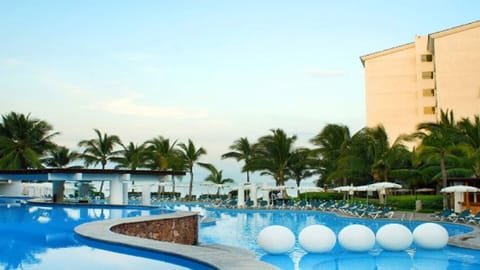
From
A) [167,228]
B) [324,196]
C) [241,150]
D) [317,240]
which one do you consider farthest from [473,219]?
[241,150]

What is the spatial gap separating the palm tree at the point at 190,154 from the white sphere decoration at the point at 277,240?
3504 centimetres

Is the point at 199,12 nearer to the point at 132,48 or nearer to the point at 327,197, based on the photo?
the point at 132,48

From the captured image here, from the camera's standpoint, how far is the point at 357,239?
48.1ft

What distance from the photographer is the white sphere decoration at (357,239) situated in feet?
48.1

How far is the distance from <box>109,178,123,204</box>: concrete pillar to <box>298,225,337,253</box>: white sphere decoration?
14.4 m

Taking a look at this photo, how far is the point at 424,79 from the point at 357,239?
3616 cm

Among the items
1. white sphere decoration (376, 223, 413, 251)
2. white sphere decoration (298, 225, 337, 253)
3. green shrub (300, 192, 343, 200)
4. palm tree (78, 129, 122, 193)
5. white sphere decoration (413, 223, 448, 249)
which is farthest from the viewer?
palm tree (78, 129, 122, 193)

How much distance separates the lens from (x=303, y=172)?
44938 millimetres

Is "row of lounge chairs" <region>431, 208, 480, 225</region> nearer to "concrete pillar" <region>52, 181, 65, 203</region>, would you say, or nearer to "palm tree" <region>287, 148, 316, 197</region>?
"palm tree" <region>287, 148, 316, 197</region>

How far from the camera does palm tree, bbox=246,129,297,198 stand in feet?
140

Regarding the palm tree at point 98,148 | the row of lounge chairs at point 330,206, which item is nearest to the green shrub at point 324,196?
the row of lounge chairs at point 330,206

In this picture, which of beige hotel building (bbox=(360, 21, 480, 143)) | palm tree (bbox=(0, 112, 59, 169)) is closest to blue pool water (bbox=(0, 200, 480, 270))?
palm tree (bbox=(0, 112, 59, 169))

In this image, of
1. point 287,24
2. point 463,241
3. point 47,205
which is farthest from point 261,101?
point 463,241

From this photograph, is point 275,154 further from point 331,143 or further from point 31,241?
point 31,241
